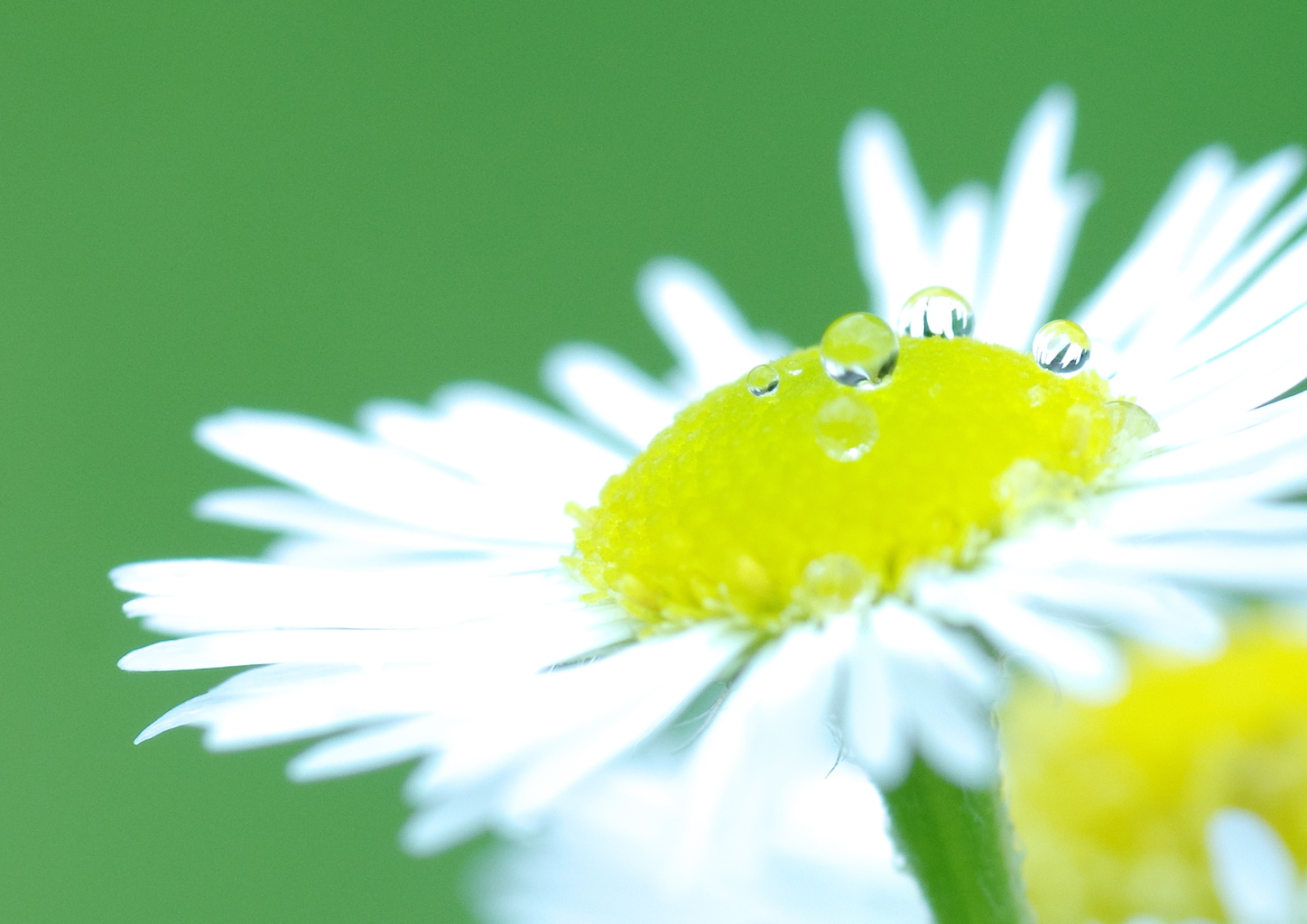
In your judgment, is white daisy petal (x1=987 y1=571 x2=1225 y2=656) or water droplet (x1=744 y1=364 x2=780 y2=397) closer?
white daisy petal (x1=987 y1=571 x2=1225 y2=656)

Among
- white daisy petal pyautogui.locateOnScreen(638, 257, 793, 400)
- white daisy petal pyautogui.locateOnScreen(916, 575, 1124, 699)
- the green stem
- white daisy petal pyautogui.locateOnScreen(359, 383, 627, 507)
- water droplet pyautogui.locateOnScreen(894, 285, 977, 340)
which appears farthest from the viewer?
white daisy petal pyautogui.locateOnScreen(638, 257, 793, 400)

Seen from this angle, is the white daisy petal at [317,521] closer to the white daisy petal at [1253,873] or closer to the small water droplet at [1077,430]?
the small water droplet at [1077,430]

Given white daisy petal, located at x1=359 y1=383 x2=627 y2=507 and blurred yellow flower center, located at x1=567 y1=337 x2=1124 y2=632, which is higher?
white daisy petal, located at x1=359 y1=383 x2=627 y2=507

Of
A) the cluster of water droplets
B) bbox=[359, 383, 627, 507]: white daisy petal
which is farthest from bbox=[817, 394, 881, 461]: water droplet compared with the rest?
bbox=[359, 383, 627, 507]: white daisy petal

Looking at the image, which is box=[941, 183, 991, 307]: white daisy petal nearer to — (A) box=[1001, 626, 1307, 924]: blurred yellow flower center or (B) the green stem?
(A) box=[1001, 626, 1307, 924]: blurred yellow flower center

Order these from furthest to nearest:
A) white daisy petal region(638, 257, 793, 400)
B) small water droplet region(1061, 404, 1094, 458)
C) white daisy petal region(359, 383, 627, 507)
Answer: white daisy petal region(638, 257, 793, 400) < white daisy petal region(359, 383, 627, 507) < small water droplet region(1061, 404, 1094, 458)

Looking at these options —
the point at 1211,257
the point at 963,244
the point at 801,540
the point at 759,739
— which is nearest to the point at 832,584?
the point at 801,540

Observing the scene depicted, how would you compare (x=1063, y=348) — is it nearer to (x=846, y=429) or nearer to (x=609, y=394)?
(x=846, y=429)

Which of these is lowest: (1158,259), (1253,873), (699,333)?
(1253,873)

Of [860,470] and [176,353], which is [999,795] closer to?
[860,470]
